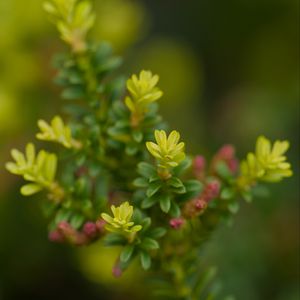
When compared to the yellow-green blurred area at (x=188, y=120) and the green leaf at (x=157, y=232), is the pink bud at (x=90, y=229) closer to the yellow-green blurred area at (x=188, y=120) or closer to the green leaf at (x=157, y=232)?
the green leaf at (x=157, y=232)

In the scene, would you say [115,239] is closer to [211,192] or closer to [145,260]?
[145,260]

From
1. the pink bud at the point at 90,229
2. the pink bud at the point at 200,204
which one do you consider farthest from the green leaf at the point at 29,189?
the pink bud at the point at 200,204

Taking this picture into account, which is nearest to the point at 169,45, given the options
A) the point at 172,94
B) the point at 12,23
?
the point at 172,94

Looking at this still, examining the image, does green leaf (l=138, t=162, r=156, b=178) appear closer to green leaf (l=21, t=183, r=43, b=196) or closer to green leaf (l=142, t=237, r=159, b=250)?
green leaf (l=142, t=237, r=159, b=250)

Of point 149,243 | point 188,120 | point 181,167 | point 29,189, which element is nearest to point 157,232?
point 149,243

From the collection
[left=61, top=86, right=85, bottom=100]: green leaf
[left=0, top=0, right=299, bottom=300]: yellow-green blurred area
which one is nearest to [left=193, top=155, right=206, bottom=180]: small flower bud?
[left=61, top=86, right=85, bottom=100]: green leaf

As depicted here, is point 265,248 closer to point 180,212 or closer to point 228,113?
point 228,113
